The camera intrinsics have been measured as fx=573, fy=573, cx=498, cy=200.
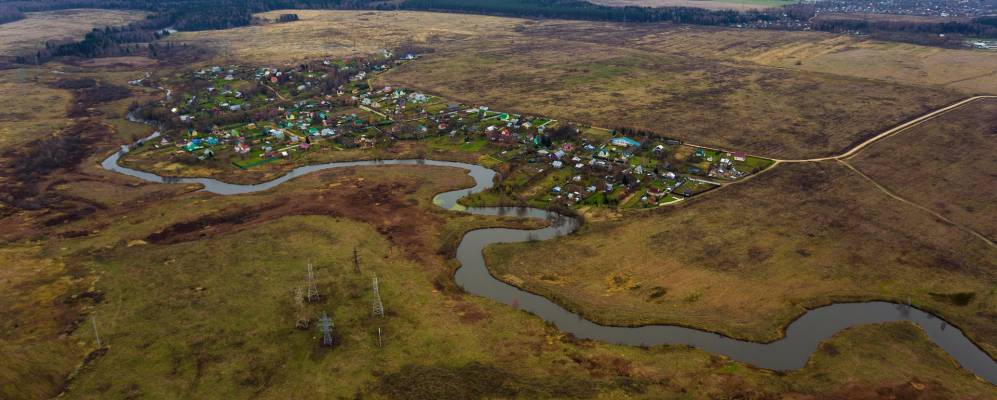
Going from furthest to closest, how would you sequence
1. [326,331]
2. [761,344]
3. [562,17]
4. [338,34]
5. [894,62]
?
[562,17], [338,34], [894,62], [761,344], [326,331]

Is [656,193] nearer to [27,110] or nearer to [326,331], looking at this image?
[326,331]

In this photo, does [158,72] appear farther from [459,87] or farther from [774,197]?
[774,197]

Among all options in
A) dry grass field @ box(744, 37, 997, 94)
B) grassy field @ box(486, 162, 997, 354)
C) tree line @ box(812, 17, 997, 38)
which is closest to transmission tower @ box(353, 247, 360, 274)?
grassy field @ box(486, 162, 997, 354)

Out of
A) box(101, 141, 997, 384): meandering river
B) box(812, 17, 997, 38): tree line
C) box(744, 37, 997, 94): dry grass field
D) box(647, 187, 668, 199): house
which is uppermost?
box(812, 17, 997, 38): tree line

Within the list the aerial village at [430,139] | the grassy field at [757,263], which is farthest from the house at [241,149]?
the grassy field at [757,263]

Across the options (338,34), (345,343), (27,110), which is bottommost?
(345,343)

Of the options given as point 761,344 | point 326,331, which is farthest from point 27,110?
point 761,344

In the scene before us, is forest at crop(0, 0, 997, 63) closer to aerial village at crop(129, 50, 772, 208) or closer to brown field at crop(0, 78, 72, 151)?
brown field at crop(0, 78, 72, 151)
